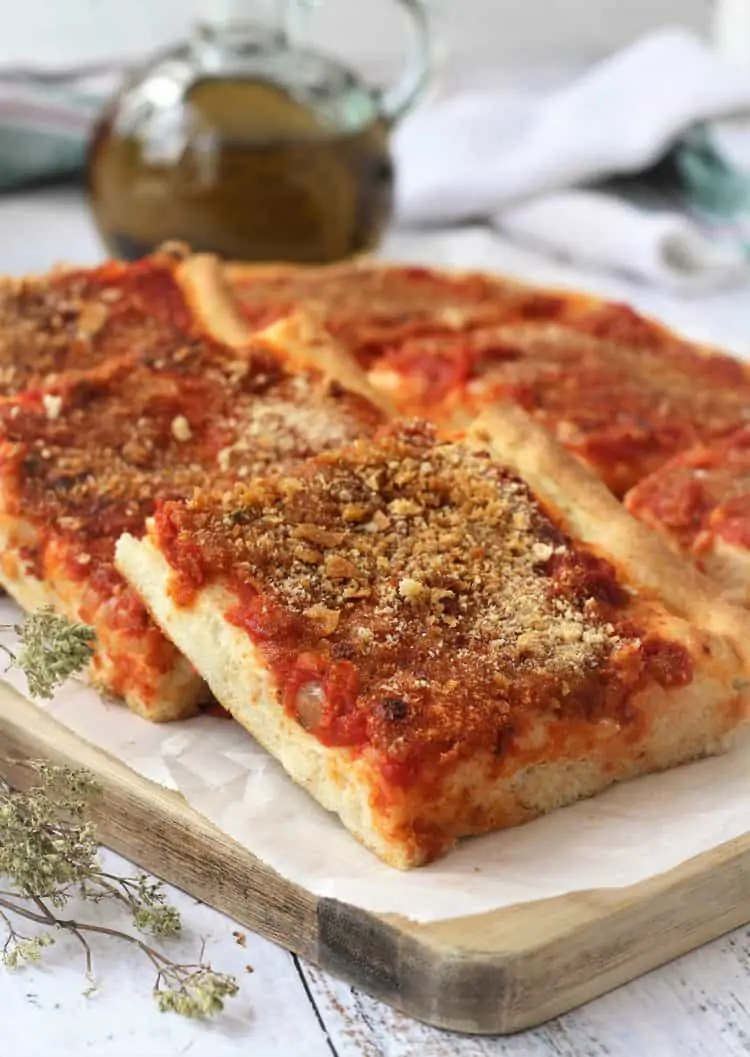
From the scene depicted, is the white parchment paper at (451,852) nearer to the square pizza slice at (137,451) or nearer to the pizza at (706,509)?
the square pizza slice at (137,451)

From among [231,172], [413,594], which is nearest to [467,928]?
[413,594]

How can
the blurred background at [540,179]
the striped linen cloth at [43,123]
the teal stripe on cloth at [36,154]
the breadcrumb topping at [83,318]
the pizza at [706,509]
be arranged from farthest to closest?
1. the teal stripe on cloth at [36,154]
2. the striped linen cloth at [43,123]
3. the blurred background at [540,179]
4. the breadcrumb topping at [83,318]
5. the pizza at [706,509]

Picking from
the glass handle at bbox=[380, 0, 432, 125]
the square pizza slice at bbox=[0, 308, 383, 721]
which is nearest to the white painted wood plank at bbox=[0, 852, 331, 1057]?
the square pizza slice at bbox=[0, 308, 383, 721]

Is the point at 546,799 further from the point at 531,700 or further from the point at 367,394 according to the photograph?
the point at 367,394

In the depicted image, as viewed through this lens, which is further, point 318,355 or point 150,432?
point 318,355

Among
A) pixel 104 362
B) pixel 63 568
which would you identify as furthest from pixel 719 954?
pixel 104 362

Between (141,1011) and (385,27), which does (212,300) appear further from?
(385,27)

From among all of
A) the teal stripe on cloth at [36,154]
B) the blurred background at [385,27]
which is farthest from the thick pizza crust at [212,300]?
the blurred background at [385,27]
